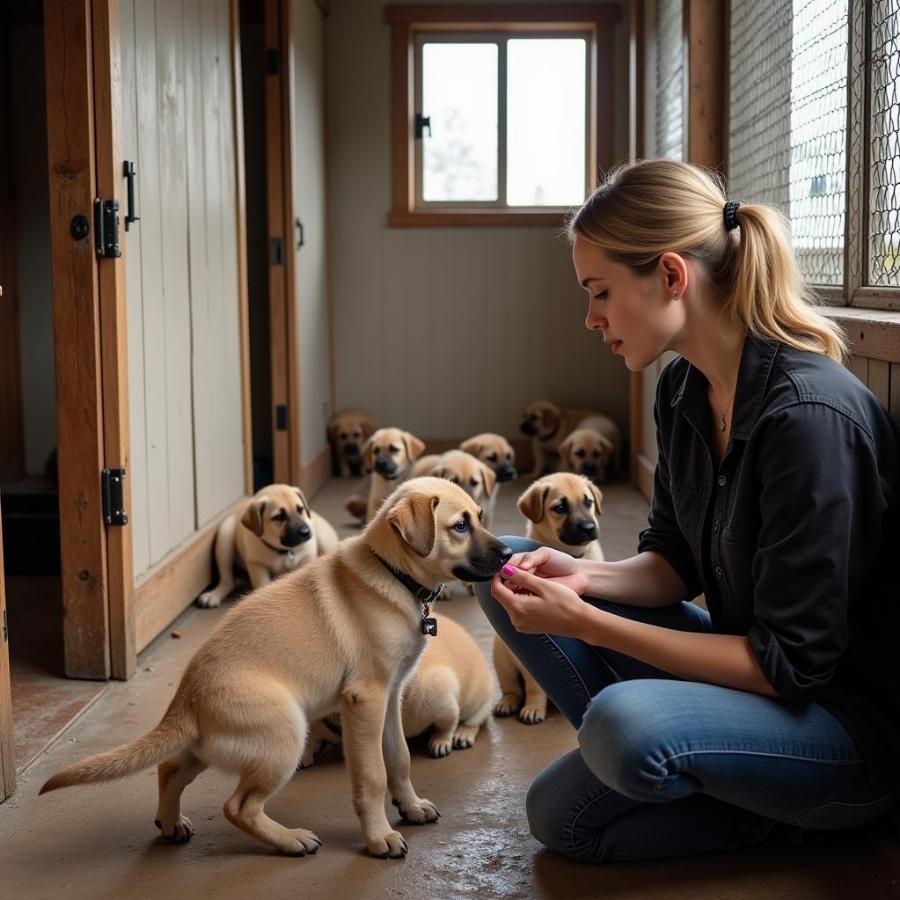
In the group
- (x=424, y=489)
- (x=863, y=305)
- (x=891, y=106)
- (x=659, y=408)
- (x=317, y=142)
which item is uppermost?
(x=317, y=142)

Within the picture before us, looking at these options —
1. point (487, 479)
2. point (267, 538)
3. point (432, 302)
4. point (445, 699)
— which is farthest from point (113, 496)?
point (432, 302)

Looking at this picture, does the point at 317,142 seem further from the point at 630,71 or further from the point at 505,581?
the point at 505,581

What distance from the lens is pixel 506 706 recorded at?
10.5 ft

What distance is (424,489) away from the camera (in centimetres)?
247

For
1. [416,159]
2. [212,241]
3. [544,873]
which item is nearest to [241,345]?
[212,241]

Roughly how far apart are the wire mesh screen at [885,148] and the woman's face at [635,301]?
92 cm

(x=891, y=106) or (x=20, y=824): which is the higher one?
(x=891, y=106)

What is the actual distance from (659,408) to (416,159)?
5.58 meters

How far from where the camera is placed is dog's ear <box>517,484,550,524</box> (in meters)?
3.53

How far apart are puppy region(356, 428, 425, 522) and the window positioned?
243 centimetres

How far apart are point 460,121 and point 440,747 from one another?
558cm

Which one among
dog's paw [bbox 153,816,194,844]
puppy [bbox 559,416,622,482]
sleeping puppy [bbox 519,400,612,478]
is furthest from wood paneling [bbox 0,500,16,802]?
sleeping puppy [bbox 519,400,612,478]

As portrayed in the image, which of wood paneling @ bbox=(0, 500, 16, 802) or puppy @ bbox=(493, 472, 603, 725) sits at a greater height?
puppy @ bbox=(493, 472, 603, 725)

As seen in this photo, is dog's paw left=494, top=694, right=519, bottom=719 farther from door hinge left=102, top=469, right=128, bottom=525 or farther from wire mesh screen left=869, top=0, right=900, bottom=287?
wire mesh screen left=869, top=0, right=900, bottom=287
